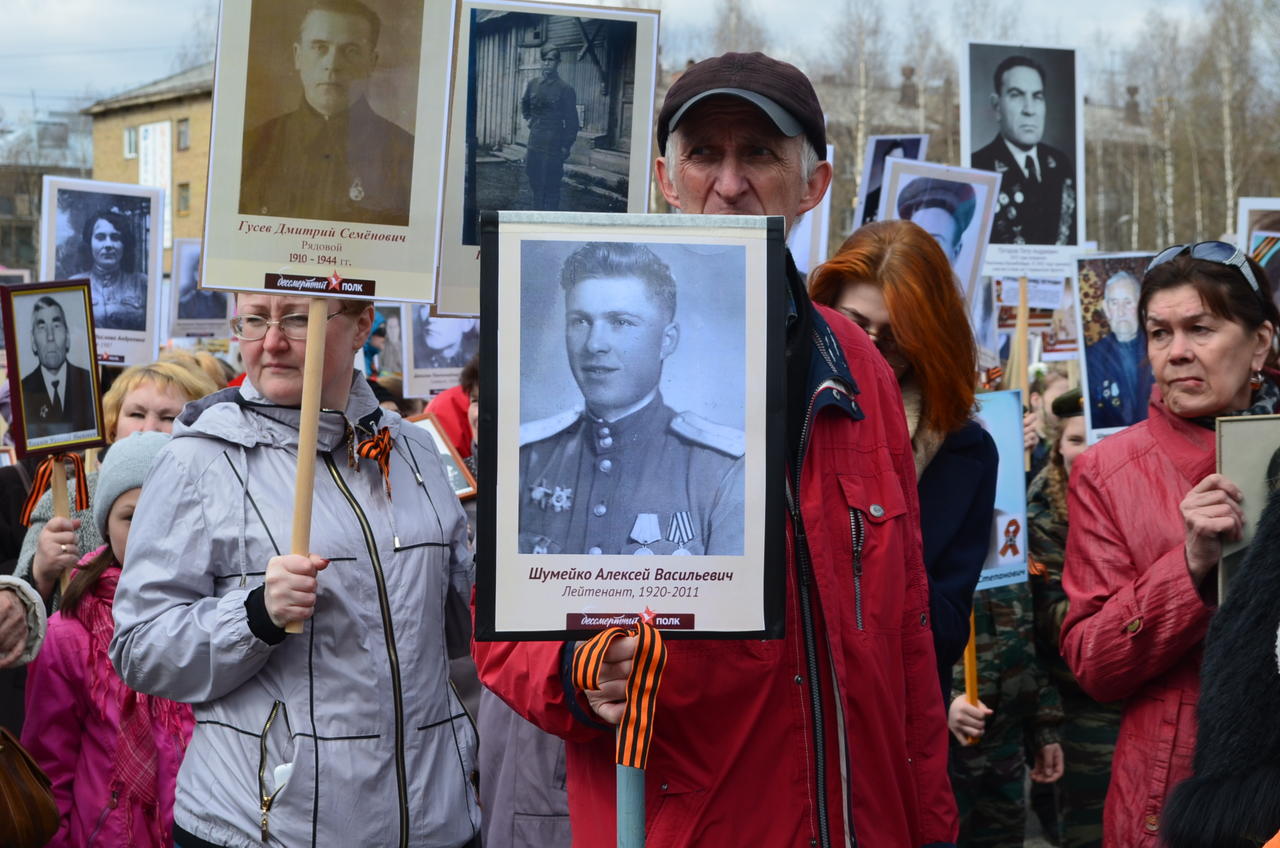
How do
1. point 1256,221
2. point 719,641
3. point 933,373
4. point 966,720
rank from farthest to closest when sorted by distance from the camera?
1. point 1256,221
2. point 966,720
3. point 933,373
4. point 719,641

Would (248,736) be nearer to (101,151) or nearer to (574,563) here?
(574,563)

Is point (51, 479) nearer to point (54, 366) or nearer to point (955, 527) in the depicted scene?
point (54, 366)

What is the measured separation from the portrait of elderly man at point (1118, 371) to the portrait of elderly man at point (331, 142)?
3.17 metres

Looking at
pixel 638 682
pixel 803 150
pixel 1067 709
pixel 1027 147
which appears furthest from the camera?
pixel 1027 147

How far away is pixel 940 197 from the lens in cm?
618

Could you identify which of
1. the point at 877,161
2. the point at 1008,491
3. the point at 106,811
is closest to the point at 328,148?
the point at 106,811

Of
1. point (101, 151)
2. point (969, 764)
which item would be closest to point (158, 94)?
point (101, 151)

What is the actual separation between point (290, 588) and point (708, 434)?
108 centimetres

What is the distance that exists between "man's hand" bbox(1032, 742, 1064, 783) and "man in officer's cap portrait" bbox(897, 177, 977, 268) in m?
2.07

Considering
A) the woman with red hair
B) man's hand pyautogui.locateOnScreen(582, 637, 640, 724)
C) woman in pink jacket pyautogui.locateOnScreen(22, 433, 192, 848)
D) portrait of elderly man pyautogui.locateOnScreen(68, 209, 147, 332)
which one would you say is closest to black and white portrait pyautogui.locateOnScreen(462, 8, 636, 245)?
the woman with red hair

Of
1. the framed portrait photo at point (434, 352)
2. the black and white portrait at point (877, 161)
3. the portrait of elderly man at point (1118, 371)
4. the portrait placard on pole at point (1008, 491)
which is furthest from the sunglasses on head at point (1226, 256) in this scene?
the framed portrait photo at point (434, 352)

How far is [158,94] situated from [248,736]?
6894 centimetres

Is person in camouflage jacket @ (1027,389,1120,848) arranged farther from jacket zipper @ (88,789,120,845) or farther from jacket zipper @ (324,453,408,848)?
jacket zipper @ (88,789,120,845)

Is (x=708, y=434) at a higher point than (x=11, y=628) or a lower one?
higher
